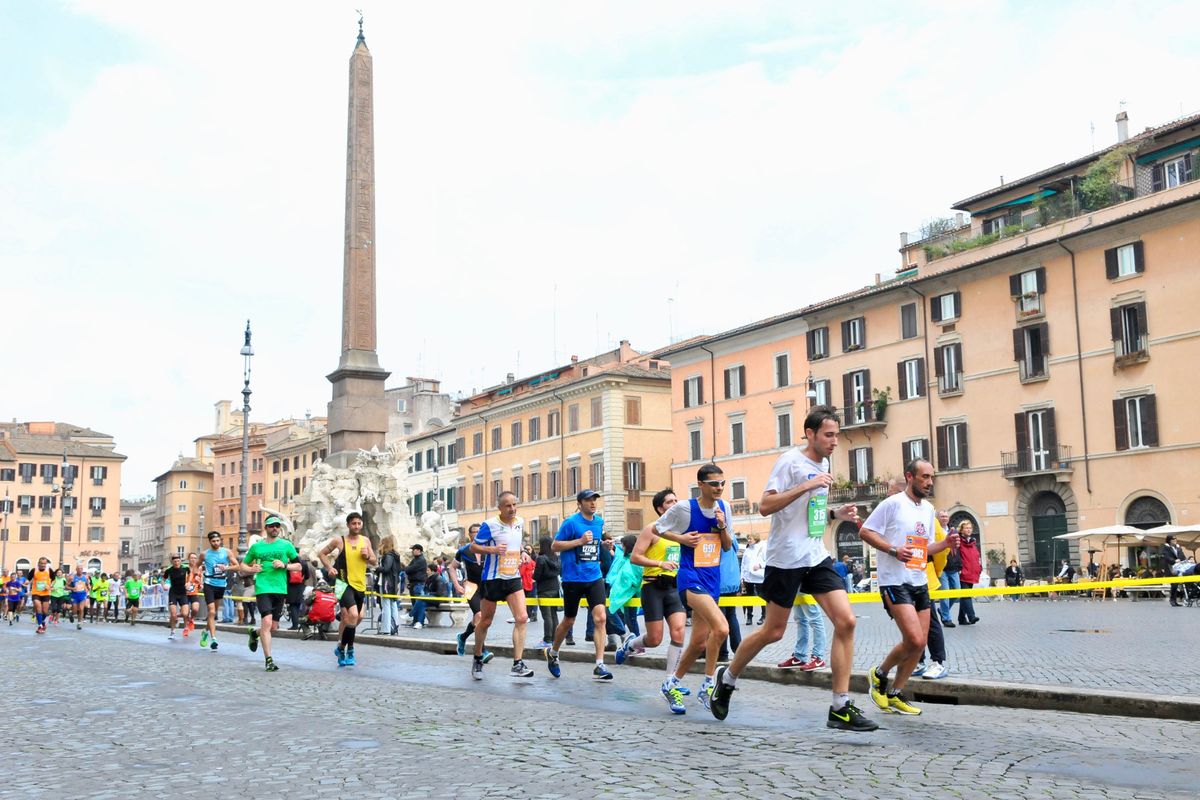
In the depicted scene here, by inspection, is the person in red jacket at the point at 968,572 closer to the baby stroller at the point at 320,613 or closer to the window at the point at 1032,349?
the baby stroller at the point at 320,613

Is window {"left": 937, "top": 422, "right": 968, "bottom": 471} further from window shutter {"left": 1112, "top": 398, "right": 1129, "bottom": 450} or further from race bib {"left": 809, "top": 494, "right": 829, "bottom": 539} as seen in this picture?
race bib {"left": 809, "top": 494, "right": 829, "bottom": 539}

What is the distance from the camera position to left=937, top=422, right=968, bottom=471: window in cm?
4338

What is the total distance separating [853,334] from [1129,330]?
463 inches

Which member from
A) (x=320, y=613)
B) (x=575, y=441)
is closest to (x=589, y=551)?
(x=320, y=613)

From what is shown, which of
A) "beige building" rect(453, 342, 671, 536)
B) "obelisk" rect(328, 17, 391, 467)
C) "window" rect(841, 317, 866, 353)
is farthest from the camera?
"beige building" rect(453, 342, 671, 536)

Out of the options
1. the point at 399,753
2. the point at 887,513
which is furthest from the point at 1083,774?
the point at 399,753

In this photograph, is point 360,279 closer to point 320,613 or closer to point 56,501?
point 320,613

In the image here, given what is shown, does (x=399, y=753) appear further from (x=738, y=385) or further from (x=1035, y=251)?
(x=738, y=385)

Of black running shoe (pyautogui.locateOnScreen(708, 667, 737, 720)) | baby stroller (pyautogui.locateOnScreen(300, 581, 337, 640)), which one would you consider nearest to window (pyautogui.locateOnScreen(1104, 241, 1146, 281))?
baby stroller (pyautogui.locateOnScreen(300, 581, 337, 640))

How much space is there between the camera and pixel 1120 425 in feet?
125

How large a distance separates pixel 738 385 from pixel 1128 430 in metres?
18.6

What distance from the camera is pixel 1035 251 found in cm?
4084

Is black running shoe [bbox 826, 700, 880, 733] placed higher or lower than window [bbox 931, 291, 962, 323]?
lower

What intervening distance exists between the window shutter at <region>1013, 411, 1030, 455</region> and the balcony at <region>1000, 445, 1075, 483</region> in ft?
0.12
